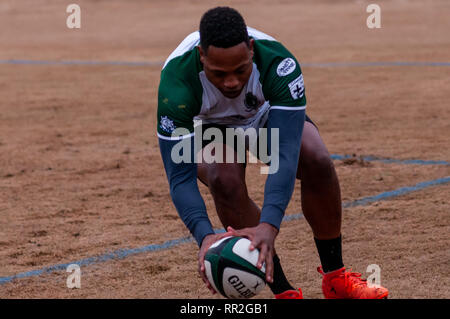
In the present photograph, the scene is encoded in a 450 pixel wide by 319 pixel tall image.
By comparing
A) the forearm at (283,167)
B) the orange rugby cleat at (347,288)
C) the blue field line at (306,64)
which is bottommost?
the blue field line at (306,64)

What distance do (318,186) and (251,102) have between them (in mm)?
610

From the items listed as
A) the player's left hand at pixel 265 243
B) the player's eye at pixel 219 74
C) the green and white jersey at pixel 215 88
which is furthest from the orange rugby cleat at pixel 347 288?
the player's eye at pixel 219 74

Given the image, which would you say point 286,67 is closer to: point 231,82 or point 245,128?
point 231,82

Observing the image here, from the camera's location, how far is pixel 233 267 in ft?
13.1

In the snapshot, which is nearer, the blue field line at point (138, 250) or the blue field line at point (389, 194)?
the blue field line at point (138, 250)

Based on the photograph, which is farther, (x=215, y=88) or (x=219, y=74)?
(x=215, y=88)

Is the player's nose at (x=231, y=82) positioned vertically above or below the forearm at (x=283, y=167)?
above

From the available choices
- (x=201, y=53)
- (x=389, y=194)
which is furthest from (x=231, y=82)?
(x=389, y=194)

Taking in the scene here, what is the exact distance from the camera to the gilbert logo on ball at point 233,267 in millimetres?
3965

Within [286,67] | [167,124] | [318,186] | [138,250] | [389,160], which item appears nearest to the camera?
[167,124]

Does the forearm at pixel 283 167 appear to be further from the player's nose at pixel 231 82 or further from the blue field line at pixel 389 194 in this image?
the blue field line at pixel 389 194

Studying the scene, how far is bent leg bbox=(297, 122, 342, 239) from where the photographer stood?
4.51 metres

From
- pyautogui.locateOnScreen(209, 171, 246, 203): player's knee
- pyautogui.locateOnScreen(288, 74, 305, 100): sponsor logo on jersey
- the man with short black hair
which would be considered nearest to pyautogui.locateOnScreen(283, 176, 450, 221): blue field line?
the man with short black hair

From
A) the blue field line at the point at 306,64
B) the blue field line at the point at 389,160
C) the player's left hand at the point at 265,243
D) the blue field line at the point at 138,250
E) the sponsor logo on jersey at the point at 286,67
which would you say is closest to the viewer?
the player's left hand at the point at 265,243
